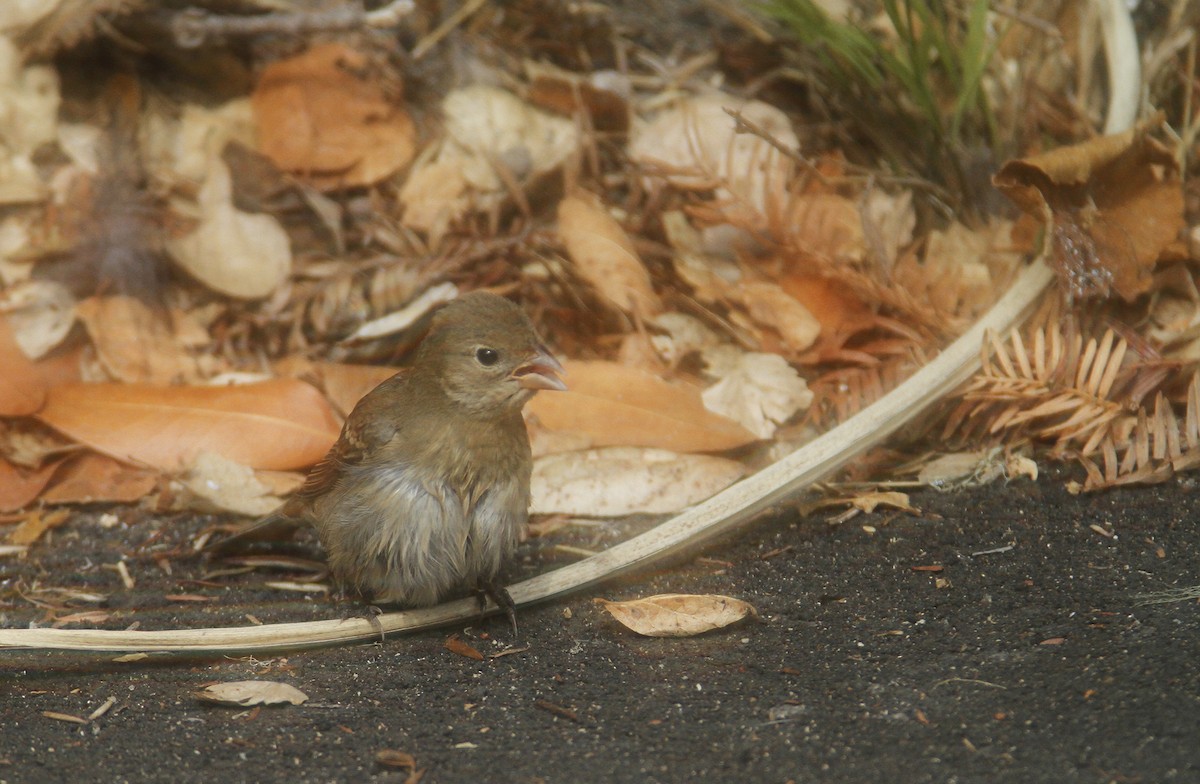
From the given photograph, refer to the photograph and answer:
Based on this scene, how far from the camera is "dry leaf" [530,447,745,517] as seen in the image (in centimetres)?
398

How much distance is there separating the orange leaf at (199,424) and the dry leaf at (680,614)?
1.59m

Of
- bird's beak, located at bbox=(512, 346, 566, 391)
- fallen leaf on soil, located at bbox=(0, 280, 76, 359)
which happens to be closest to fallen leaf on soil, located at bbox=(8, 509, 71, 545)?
fallen leaf on soil, located at bbox=(0, 280, 76, 359)

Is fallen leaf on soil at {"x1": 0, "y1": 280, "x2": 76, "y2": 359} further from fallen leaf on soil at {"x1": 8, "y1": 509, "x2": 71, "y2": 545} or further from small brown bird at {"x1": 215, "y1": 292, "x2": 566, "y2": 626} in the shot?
small brown bird at {"x1": 215, "y1": 292, "x2": 566, "y2": 626}

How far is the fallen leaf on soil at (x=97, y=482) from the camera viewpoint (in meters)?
4.26

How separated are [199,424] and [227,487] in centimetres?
27

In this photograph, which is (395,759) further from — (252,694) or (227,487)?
(227,487)

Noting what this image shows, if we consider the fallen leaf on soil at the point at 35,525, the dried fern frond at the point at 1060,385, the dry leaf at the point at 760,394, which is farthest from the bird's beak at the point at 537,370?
the fallen leaf on soil at the point at 35,525

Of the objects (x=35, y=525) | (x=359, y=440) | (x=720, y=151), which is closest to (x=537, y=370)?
(x=359, y=440)

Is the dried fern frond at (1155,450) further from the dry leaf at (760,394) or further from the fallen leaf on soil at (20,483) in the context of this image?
the fallen leaf on soil at (20,483)

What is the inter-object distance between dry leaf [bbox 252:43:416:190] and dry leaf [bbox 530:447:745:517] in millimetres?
1807

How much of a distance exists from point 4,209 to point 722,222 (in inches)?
115

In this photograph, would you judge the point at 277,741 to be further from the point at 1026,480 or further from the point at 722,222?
the point at 722,222

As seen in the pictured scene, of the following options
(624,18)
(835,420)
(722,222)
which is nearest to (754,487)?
(835,420)

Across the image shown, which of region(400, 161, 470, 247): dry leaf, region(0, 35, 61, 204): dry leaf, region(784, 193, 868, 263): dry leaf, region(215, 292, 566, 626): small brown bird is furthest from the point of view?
region(400, 161, 470, 247): dry leaf
